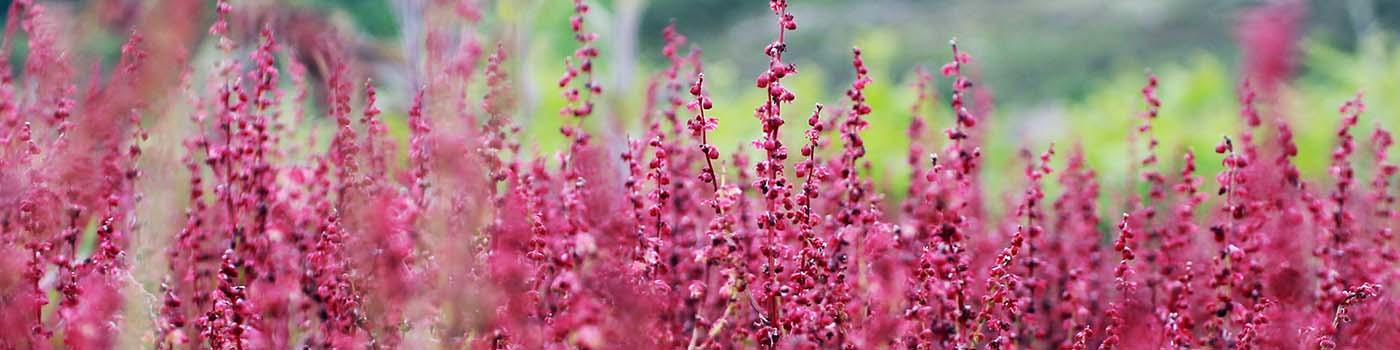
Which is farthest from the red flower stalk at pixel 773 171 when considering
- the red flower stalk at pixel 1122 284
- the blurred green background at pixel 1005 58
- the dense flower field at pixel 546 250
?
the blurred green background at pixel 1005 58

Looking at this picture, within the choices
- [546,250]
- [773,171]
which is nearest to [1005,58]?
[546,250]

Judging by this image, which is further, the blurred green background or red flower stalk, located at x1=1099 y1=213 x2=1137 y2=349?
the blurred green background

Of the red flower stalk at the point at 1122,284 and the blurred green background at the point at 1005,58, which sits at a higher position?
the blurred green background at the point at 1005,58

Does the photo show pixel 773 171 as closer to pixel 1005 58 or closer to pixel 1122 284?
pixel 1122 284

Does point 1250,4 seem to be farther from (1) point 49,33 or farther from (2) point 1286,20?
(1) point 49,33

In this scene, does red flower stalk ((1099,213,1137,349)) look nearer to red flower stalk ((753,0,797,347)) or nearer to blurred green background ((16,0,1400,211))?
red flower stalk ((753,0,797,347))

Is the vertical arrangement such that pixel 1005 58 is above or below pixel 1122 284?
above

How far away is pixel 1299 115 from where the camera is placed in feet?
24.4

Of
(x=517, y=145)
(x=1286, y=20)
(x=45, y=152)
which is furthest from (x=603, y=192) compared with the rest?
(x=1286, y=20)

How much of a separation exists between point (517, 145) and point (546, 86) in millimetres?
6825

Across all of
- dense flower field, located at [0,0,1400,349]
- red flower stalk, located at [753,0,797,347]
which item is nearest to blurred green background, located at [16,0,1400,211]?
dense flower field, located at [0,0,1400,349]

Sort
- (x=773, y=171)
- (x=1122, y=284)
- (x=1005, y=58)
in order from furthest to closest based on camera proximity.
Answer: (x=1005, y=58) → (x=1122, y=284) → (x=773, y=171)

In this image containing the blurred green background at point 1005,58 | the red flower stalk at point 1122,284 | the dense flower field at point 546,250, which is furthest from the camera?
the blurred green background at point 1005,58

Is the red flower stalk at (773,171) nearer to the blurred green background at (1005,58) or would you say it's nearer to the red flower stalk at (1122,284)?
the red flower stalk at (1122,284)
